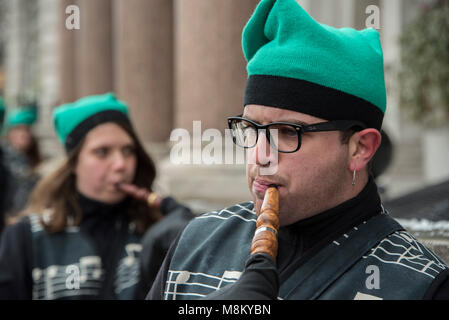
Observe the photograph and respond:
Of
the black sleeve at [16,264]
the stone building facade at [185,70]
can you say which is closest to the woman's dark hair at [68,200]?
the black sleeve at [16,264]

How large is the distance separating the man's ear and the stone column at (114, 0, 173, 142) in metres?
5.81

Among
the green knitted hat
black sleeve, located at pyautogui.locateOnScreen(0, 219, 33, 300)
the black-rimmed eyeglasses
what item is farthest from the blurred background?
black sleeve, located at pyautogui.locateOnScreen(0, 219, 33, 300)

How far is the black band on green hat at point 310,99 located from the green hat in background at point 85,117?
1.88 m

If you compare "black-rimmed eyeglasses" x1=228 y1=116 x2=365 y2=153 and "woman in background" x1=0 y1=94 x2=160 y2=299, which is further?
"woman in background" x1=0 y1=94 x2=160 y2=299

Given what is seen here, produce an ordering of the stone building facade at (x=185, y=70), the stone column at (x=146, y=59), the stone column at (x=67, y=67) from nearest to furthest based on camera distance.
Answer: the stone building facade at (x=185, y=70) → the stone column at (x=146, y=59) → the stone column at (x=67, y=67)

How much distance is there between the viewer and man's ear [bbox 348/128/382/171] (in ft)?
5.07

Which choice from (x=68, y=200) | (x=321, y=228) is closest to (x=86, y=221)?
(x=68, y=200)

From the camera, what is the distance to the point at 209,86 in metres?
4.39

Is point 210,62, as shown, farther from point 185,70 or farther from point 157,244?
point 157,244

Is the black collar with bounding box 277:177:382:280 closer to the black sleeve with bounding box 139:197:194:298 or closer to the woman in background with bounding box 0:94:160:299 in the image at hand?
the black sleeve with bounding box 139:197:194:298

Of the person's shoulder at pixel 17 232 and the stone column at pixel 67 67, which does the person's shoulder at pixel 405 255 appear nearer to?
the person's shoulder at pixel 17 232

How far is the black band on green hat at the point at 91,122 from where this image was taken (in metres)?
3.20

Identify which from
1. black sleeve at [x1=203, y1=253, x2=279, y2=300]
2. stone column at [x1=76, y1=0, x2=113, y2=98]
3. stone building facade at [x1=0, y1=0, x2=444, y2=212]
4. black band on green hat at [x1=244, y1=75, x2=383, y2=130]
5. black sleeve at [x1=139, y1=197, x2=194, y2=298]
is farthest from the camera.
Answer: stone column at [x1=76, y1=0, x2=113, y2=98]
